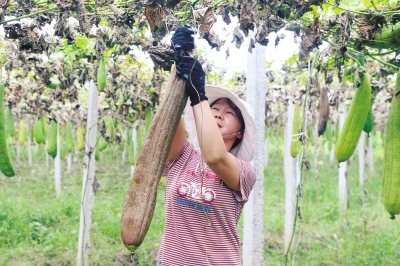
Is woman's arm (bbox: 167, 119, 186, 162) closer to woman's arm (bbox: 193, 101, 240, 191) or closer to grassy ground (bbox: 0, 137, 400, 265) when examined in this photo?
woman's arm (bbox: 193, 101, 240, 191)

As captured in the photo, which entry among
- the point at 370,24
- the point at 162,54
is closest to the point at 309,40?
the point at 370,24

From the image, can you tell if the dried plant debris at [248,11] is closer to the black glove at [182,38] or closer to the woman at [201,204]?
the black glove at [182,38]

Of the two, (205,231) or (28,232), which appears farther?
(28,232)

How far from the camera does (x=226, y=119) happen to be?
248 cm

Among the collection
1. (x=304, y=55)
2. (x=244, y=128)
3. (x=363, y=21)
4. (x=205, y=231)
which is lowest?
(x=205, y=231)

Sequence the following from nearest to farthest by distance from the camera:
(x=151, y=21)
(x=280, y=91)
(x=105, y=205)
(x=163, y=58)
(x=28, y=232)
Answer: (x=163, y=58) < (x=151, y=21) < (x=28, y=232) < (x=280, y=91) < (x=105, y=205)

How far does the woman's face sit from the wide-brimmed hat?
51 millimetres

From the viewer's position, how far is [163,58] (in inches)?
66.4

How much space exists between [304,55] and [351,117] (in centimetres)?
57

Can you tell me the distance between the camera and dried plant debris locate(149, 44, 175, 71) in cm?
164

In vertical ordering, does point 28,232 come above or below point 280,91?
below

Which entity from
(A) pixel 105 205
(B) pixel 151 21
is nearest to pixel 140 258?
(A) pixel 105 205

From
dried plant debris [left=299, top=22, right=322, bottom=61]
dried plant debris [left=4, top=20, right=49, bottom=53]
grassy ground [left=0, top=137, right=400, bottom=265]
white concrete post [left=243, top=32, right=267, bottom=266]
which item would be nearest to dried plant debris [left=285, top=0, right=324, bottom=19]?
dried plant debris [left=299, top=22, right=322, bottom=61]

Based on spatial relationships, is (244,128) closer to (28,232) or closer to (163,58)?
(163,58)
